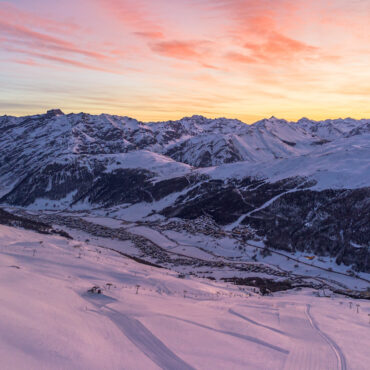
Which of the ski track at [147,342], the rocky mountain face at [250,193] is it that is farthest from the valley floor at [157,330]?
the rocky mountain face at [250,193]

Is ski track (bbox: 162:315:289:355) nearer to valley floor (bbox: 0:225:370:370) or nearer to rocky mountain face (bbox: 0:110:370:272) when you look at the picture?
valley floor (bbox: 0:225:370:370)

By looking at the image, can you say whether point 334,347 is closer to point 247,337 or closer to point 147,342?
point 247,337

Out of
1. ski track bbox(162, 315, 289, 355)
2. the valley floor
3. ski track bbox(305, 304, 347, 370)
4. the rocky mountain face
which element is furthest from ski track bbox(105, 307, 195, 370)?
the rocky mountain face

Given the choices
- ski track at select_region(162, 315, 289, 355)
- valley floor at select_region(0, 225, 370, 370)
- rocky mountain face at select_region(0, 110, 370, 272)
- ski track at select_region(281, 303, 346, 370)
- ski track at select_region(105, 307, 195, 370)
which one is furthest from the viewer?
rocky mountain face at select_region(0, 110, 370, 272)

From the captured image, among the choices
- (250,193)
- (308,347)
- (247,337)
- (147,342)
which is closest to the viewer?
(147,342)

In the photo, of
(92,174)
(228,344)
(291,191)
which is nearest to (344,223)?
(291,191)

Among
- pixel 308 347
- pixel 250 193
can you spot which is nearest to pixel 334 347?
pixel 308 347
